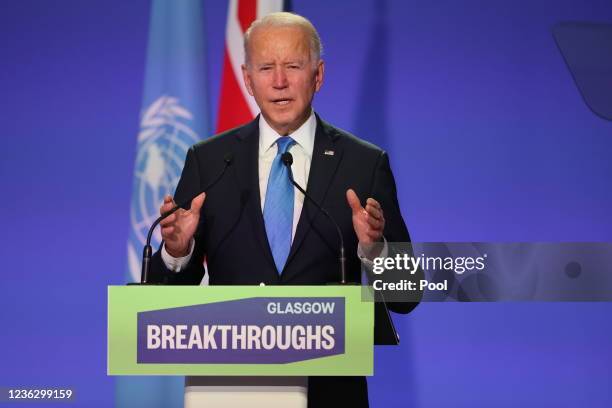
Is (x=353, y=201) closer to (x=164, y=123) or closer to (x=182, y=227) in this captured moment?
(x=182, y=227)

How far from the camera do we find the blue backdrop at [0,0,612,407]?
4.05 m

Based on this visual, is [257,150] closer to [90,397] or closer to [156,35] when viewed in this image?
[156,35]

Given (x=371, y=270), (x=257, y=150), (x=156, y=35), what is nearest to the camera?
→ (x=371, y=270)

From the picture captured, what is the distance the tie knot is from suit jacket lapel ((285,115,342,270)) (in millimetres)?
67

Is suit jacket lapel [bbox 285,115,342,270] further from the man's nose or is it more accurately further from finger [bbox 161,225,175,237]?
finger [bbox 161,225,175,237]

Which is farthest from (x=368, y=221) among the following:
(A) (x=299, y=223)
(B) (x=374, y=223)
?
(A) (x=299, y=223)

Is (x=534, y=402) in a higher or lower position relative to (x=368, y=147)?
lower

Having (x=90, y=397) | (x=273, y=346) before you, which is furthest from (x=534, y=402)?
(x=273, y=346)

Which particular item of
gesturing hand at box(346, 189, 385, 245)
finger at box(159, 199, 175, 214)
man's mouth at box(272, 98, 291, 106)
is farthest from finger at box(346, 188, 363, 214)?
man's mouth at box(272, 98, 291, 106)

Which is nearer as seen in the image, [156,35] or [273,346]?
[273,346]

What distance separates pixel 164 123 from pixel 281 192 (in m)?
1.61

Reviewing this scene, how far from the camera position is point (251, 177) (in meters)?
2.47

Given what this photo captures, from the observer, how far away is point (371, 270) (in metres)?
2.24

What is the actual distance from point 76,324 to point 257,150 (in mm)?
1891
